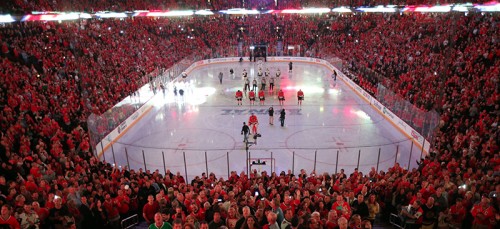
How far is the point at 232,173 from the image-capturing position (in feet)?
29.8

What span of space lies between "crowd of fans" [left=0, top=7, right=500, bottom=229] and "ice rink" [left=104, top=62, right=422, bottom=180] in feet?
3.79

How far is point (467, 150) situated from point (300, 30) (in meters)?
31.7

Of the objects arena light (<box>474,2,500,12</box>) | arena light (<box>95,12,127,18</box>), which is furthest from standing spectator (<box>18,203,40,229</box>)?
arena light (<box>95,12,127,18</box>)

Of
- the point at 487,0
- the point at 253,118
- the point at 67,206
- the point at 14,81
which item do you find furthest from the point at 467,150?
the point at 14,81

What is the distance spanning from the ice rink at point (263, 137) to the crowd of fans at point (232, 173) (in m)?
1.16

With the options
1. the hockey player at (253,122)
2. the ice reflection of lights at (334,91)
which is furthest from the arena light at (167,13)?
the hockey player at (253,122)

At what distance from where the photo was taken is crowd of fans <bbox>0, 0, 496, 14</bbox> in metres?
19.4

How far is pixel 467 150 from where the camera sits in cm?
994

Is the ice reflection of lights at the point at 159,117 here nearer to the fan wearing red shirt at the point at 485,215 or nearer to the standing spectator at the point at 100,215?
the standing spectator at the point at 100,215

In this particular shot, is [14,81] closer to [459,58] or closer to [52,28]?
[52,28]

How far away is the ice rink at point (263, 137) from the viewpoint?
41.4 ft

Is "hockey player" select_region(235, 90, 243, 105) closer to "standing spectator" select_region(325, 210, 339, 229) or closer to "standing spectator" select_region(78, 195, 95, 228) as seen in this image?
"standing spectator" select_region(78, 195, 95, 228)

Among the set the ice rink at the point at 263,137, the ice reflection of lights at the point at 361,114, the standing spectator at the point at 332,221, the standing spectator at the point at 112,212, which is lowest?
the ice reflection of lights at the point at 361,114

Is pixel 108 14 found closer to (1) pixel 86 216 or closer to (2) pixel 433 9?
(2) pixel 433 9
